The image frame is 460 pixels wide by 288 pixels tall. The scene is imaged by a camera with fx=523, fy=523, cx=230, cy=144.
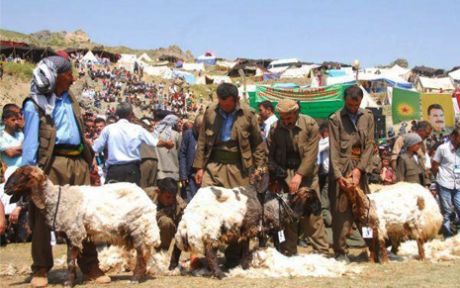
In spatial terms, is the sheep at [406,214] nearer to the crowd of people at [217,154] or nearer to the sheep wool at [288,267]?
the crowd of people at [217,154]

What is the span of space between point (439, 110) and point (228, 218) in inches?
424

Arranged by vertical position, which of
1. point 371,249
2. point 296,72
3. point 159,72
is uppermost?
→ point 296,72

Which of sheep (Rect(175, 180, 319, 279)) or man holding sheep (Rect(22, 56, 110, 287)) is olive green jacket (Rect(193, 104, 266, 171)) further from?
Result: man holding sheep (Rect(22, 56, 110, 287))

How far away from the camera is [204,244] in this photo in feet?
18.3

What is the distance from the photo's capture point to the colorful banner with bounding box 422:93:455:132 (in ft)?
47.5

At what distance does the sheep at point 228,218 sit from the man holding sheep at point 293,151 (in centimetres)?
31

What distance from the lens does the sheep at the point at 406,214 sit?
6.63 m

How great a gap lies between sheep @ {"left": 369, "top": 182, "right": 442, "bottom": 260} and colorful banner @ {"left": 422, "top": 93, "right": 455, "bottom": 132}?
8188 mm

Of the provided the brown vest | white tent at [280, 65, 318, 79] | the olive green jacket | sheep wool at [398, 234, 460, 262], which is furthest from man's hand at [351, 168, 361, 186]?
white tent at [280, 65, 318, 79]

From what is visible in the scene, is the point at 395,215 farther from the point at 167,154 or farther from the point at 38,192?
the point at 38,192

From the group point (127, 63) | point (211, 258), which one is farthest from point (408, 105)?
point (127, 63)

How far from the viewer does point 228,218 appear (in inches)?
225

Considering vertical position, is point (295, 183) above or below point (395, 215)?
above

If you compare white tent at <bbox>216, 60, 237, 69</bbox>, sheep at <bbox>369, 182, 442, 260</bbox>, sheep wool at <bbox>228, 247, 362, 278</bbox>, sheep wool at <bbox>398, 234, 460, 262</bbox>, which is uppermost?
white tent at <bbox>216, 60, 237, 69</bbox>
